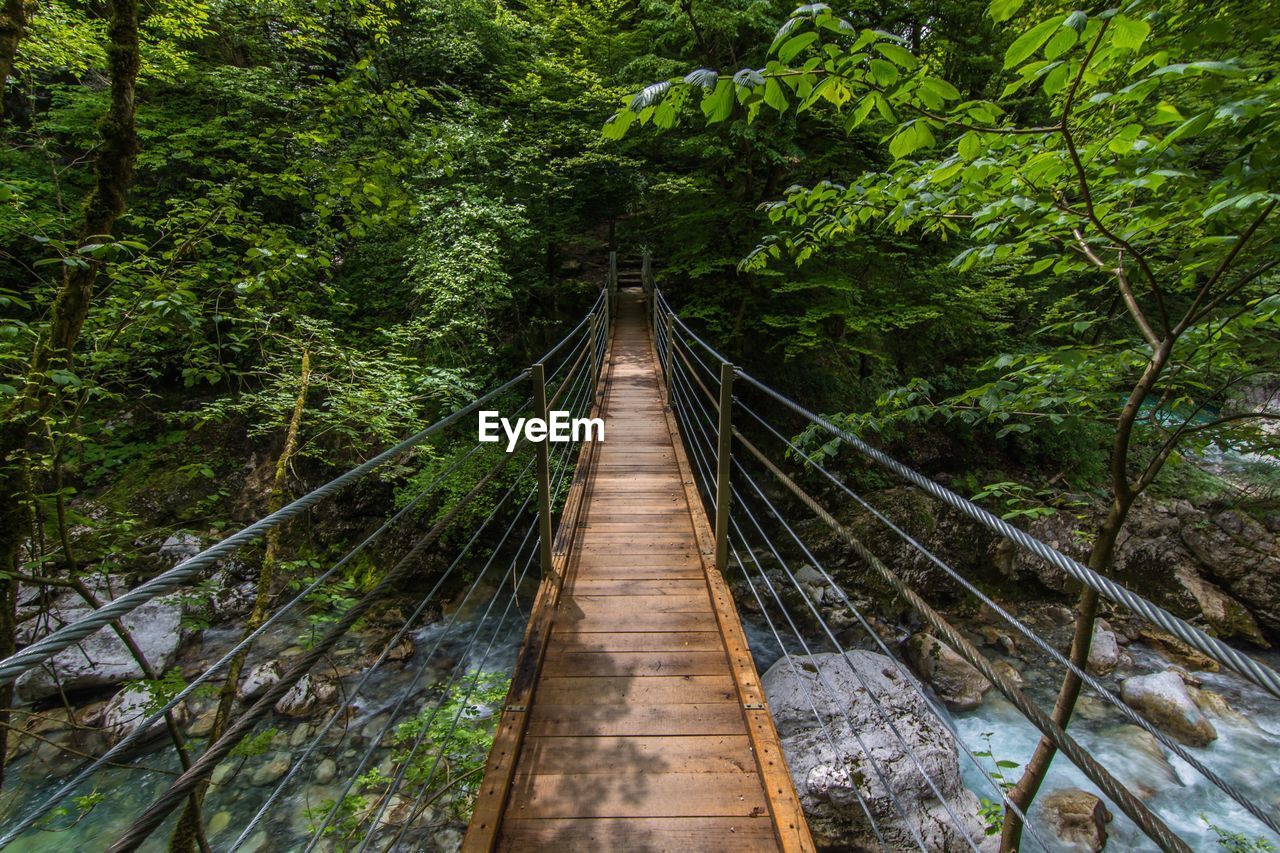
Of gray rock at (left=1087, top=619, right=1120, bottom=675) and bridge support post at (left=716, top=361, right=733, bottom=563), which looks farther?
gray rock at (left=1087, top=619, right=1120, bottom=675)

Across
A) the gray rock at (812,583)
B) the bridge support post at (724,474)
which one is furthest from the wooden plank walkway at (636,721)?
the gray rock at (812,583)

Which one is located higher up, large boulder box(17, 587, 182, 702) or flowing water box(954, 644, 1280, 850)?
large boulder box(17, 587, 182, 702)

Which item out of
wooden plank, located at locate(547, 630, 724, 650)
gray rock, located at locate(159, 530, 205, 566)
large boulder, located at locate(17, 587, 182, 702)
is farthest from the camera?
gray rock, located at locate(159, 530, 205, 566)

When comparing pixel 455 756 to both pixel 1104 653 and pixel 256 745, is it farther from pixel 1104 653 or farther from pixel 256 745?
pixel 1104 653

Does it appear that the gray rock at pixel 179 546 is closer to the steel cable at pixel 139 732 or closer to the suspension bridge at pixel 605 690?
the suspension bridge at pixel 605 690

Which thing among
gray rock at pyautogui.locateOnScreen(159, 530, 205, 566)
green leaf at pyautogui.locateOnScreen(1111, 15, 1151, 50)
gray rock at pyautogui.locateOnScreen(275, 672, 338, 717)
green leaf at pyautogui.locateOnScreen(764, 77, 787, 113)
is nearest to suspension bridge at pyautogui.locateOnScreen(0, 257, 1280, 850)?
gray rock at pyautogui.locateOnScreen(275, 672, 338, 717)

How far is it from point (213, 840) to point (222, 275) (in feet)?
15.0

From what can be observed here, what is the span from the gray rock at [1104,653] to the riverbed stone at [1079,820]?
201 cm

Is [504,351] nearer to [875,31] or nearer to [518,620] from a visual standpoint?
[518,620]

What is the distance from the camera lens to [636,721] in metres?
2.07

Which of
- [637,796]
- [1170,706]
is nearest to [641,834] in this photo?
[637,796]

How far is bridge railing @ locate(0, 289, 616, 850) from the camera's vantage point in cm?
94

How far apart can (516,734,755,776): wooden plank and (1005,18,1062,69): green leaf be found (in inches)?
86.7

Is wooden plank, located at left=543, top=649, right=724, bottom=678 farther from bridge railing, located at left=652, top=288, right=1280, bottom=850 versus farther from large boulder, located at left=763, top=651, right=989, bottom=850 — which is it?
large boulder, located at left=763, top=651, right=989, bottom=850
